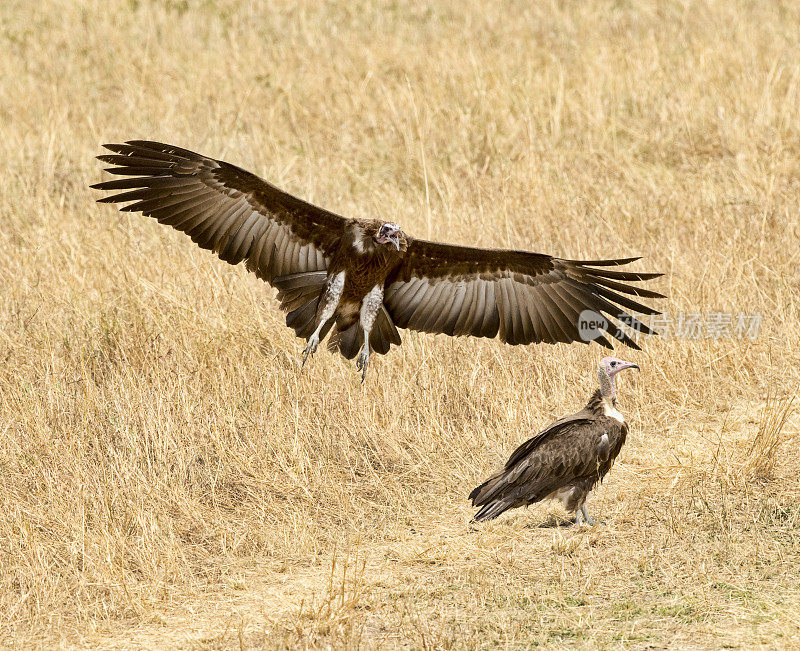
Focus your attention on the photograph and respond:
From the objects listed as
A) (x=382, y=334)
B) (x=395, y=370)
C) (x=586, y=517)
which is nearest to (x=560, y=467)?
(x=586, y=517)

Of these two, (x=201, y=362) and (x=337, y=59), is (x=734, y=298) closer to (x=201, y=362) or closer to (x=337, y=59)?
(x=201, y=362)

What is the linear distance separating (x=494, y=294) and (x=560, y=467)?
4.29ft

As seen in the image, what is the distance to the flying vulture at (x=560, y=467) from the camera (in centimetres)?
593

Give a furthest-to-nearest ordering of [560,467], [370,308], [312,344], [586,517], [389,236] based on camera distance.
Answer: [370,308] < [312,344] < [389,236] < [586,517] < [560,467]

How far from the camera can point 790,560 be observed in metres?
5.43

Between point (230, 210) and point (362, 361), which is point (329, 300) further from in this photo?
point (230, 210)

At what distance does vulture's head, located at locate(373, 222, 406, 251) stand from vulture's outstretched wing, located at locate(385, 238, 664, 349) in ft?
0.79

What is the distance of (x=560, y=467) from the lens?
5.97 m

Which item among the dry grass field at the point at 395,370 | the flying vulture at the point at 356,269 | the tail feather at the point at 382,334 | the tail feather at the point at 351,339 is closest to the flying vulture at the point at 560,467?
the dry grass field at the point at 395,370

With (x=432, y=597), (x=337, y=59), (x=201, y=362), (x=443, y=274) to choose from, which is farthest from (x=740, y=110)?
(x=432, y=597)

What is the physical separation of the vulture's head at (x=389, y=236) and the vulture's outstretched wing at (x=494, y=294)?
24cm

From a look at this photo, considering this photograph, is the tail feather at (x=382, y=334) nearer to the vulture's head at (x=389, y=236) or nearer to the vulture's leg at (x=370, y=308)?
the vulture's leg at (x=370, y=308)

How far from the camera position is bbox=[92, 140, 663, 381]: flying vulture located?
6406 mm

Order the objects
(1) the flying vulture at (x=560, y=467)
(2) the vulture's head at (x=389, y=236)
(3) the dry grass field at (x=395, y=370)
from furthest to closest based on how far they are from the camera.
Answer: (2) the vulture's head at (x=389, y=236) → (1) the flying vulture at (x=560, y=467) → (3) the dry grass field at (x=395, y=370)
